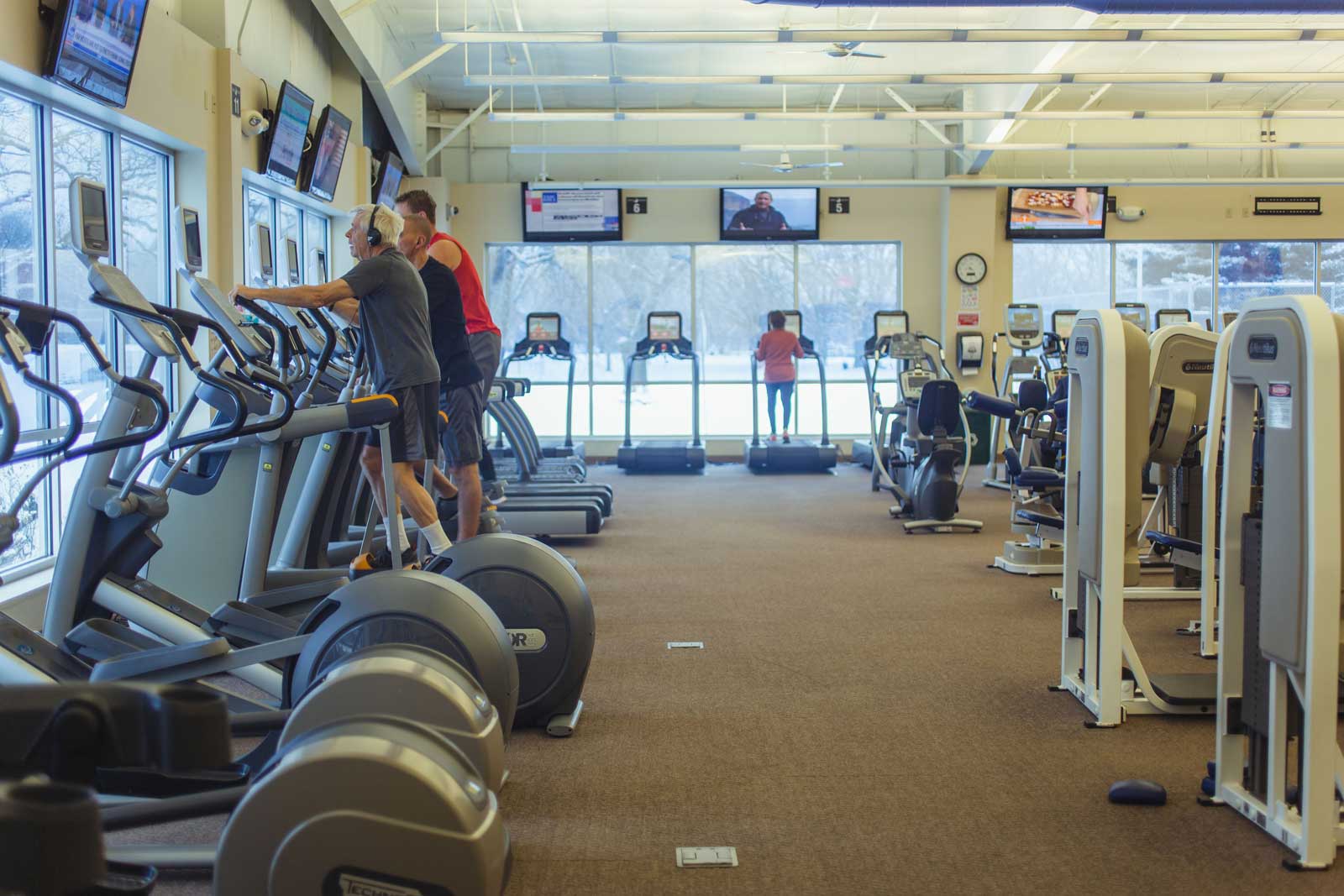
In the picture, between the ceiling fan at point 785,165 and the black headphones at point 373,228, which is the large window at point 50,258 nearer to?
the black headphones at point 373,228

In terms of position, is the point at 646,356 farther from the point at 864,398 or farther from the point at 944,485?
A: the point at 944,485

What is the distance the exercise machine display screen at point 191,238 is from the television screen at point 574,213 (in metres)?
7.79

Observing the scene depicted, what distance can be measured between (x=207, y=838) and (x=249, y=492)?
200cm

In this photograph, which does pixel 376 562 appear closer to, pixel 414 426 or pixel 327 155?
pixel 414 426

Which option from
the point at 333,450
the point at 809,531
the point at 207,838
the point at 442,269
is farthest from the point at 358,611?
the point at 809,531

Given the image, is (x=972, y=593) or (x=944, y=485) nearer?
(x=972, y=593)

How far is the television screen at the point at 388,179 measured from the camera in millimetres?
10500

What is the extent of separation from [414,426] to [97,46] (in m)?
2.18

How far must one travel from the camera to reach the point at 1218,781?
2795 millimetres

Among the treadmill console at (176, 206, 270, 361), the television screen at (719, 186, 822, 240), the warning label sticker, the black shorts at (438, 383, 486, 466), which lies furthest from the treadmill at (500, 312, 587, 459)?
the warning label sticker

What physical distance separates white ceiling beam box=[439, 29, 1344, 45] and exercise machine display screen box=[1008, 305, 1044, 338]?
4.06 meters

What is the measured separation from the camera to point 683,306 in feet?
43.8

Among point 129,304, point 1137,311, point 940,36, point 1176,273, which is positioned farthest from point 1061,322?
point 129,304

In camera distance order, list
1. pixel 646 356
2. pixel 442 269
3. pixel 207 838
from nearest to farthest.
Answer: pixel 207 838 < pixel 442 269 < pixel 646 356
